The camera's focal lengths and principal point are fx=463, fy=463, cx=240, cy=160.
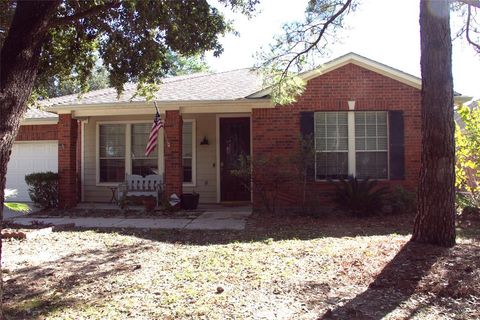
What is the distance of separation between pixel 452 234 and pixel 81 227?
676 centimetres

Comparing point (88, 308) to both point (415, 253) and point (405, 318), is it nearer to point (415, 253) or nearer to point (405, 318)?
point (405, 318)

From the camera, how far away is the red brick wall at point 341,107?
11.3m

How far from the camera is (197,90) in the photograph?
1300 cm

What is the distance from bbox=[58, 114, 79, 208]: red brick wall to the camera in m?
12.1

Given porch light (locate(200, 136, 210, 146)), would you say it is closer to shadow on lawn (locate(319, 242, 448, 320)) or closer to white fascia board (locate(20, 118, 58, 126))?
white fascia board (locate(20, 118, 58, 126))

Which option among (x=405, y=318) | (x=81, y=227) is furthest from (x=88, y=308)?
(x=81, y=227)

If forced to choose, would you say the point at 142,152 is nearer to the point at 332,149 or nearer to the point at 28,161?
the point at 28,161

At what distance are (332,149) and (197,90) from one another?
164 inches

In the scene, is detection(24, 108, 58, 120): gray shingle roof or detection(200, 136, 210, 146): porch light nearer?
detection(200, 136, 210, 146): porch light

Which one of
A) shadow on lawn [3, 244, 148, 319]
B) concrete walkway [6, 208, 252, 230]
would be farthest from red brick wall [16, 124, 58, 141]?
shadow on lawn [3, 244, 148, 319]

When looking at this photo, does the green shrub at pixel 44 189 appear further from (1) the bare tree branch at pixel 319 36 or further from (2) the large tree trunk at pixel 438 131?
(2) the large tree trunk at pixel 438 131

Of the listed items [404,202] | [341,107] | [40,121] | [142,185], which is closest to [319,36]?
[341,107]

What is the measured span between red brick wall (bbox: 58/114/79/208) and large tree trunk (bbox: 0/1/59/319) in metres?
8.64

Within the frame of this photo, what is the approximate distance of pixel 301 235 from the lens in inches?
319
